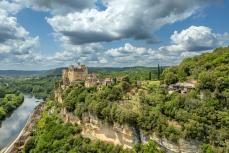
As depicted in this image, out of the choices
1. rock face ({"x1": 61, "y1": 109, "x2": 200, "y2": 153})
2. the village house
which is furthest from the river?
the village house

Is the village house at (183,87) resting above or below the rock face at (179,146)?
above

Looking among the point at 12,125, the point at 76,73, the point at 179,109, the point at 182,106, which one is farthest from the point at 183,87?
the point at 12,125

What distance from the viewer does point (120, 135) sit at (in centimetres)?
3428

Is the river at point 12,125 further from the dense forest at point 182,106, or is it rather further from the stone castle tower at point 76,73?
the dense forest at point 182,106

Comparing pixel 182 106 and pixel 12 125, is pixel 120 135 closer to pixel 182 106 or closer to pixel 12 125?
pixel 182 106

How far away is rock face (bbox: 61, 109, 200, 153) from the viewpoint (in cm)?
2762

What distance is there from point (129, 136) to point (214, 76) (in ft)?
34.0

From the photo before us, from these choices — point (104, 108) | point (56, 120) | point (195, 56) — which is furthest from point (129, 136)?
point (56, 120)

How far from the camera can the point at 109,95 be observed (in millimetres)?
37719

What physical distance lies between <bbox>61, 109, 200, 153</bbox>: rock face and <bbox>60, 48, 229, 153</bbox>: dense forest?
2.03ft

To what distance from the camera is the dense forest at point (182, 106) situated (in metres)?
26.7

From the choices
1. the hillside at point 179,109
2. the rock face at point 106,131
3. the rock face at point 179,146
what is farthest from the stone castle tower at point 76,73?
the rock face at point 179,146

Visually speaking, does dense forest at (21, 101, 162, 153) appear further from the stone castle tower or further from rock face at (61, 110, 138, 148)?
the stone castle tower

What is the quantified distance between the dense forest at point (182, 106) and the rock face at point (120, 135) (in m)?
0.62
